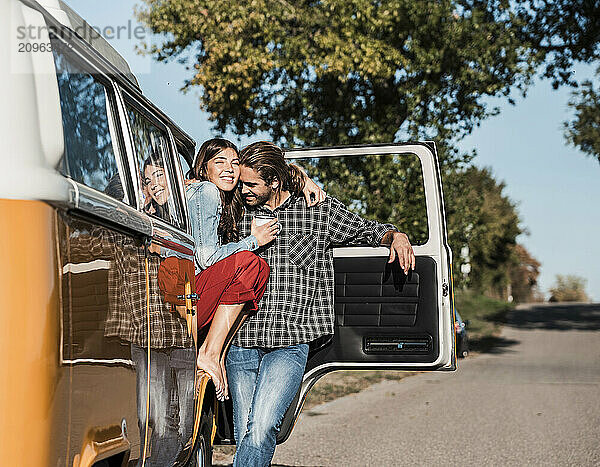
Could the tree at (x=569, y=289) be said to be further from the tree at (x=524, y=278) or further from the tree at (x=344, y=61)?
the tree at (x=344, y=61)

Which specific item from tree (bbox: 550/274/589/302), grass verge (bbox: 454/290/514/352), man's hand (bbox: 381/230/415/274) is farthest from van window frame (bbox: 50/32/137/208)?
tree (bbox: 550/274/589/302)

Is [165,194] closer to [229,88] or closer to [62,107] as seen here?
[62,107]

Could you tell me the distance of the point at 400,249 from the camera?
5.25 metres

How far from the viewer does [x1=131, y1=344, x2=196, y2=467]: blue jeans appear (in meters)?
3.20

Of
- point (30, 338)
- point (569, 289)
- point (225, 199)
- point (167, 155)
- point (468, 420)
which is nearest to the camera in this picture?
point (30, 338)

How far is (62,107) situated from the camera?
275 cm

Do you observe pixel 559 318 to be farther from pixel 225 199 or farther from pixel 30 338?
pixel 30 338

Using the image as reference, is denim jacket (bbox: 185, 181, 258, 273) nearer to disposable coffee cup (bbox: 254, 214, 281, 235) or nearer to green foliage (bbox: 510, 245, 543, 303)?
disposable coffee cup (bbox: 254, 214, 281, 235)

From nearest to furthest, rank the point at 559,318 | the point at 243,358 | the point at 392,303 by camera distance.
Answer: the point at 243,358
the point at 392,303
the point at 559,318

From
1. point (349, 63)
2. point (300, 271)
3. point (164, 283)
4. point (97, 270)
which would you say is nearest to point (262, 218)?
Result: point (300, 271)

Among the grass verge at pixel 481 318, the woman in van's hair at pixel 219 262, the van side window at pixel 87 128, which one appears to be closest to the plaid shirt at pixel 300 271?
the woman in van's hair at pixel 219 262

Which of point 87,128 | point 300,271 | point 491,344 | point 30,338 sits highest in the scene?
point 87,128

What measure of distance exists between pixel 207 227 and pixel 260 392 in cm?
89

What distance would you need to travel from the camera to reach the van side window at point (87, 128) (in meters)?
2.78
